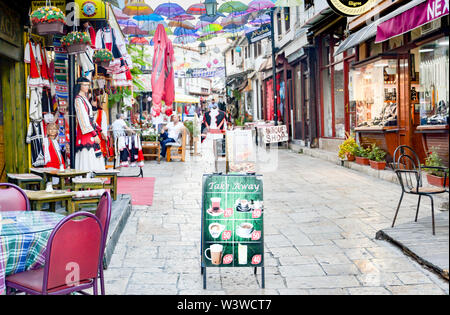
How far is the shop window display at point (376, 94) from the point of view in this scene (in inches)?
433

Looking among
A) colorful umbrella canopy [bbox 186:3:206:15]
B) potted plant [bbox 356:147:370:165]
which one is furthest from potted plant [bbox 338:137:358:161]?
colorful umbrella canopy [bbox 186:3:206:15]

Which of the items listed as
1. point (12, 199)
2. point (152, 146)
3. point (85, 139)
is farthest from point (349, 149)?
point (12, 199)

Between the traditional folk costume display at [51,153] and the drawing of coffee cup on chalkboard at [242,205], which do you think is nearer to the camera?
the drawing of coffee cup on chalkboard at [242,205]

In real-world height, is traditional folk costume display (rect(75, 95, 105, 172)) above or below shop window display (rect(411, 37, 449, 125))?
below

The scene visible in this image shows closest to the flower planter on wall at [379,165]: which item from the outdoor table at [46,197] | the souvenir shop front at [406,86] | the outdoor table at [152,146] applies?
the souvenir shop front at [406,86]

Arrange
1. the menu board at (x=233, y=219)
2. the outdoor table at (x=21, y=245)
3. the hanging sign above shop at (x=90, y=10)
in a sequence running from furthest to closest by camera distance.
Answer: the hanging sign above shop at (x=90, y=10), the menu board at (x=233, y=219), the outdoor table at (x=21, y=245)

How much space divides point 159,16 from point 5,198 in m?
11.4

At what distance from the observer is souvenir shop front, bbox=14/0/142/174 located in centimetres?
714

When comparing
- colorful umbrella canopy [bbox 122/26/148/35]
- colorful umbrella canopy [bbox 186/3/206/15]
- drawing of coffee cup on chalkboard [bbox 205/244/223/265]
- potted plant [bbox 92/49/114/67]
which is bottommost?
drawing of coffee cup on chalkboard [bbox 205/244/223/265]

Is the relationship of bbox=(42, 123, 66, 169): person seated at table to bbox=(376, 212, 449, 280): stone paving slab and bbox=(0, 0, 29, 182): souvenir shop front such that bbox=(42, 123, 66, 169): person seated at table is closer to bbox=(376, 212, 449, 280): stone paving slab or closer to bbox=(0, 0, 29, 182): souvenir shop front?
bbox=(0, 0, 29, 182): souvenir shop front

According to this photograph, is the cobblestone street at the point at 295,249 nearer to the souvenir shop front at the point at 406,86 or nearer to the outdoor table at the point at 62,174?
the outdoor table at the point at 62,174

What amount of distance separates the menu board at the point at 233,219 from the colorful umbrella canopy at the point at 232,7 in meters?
9.57

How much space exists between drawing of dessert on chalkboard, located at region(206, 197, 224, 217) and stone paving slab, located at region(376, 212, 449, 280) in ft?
6.28

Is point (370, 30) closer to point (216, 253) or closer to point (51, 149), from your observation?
point (51, 149)
